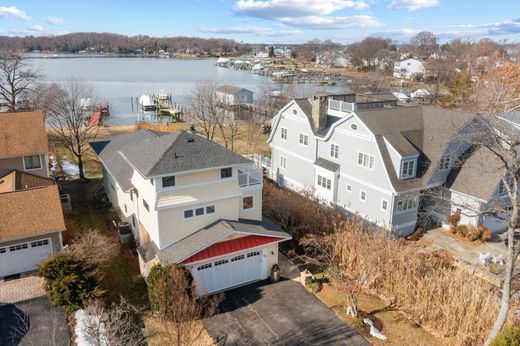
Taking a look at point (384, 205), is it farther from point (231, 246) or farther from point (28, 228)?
point (28, 228)

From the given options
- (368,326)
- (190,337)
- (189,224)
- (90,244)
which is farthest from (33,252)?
(368,326)

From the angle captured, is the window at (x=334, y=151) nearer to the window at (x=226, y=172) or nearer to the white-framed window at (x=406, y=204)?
the white-framed window at (x=406, y=204)

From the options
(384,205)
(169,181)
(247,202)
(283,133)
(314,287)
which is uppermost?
(169,181)

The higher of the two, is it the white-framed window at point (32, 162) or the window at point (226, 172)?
the window at point (226, 172)

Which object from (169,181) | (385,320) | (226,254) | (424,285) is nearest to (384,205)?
(424,285)

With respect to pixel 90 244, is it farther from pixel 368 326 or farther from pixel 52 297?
pixel 368 326

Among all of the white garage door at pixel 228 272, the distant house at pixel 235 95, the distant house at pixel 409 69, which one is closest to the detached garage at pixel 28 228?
the white garage door at pixel 228 272

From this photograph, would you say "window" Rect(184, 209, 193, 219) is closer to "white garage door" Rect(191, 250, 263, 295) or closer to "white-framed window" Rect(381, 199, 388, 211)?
"white garage door" Rect(191, 250, 263, 295)
